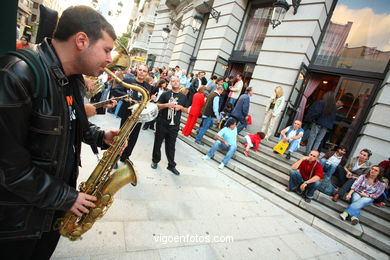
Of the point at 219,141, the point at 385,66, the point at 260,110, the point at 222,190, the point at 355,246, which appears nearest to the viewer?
the point at 355,246

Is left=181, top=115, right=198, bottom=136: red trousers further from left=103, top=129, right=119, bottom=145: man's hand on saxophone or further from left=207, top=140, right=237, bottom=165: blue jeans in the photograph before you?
left=103, top=129, right=119, bottom=145: man's hand on saxophone

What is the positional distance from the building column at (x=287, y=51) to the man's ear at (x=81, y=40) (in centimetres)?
856

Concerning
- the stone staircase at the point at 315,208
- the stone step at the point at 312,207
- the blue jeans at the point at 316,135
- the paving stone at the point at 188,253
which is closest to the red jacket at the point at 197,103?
the stone staircase at the point at 315,208

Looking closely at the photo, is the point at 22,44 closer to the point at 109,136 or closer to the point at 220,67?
the point at 109,136

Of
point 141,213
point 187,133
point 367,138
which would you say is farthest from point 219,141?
point 367,138

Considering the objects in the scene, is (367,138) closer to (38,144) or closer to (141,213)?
(141,213)

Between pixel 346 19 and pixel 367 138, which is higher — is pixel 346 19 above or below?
above

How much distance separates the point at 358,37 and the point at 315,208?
7317 mm

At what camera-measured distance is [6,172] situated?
3.26 ft

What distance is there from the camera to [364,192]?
519cm

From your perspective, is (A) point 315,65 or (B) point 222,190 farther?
(A) point 315,65

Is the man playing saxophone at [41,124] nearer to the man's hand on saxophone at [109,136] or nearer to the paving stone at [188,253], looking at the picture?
the man's hand on saxophone at [109,136]

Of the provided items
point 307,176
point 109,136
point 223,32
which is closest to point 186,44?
point 223,32

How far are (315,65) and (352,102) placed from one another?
2127 millimetres
